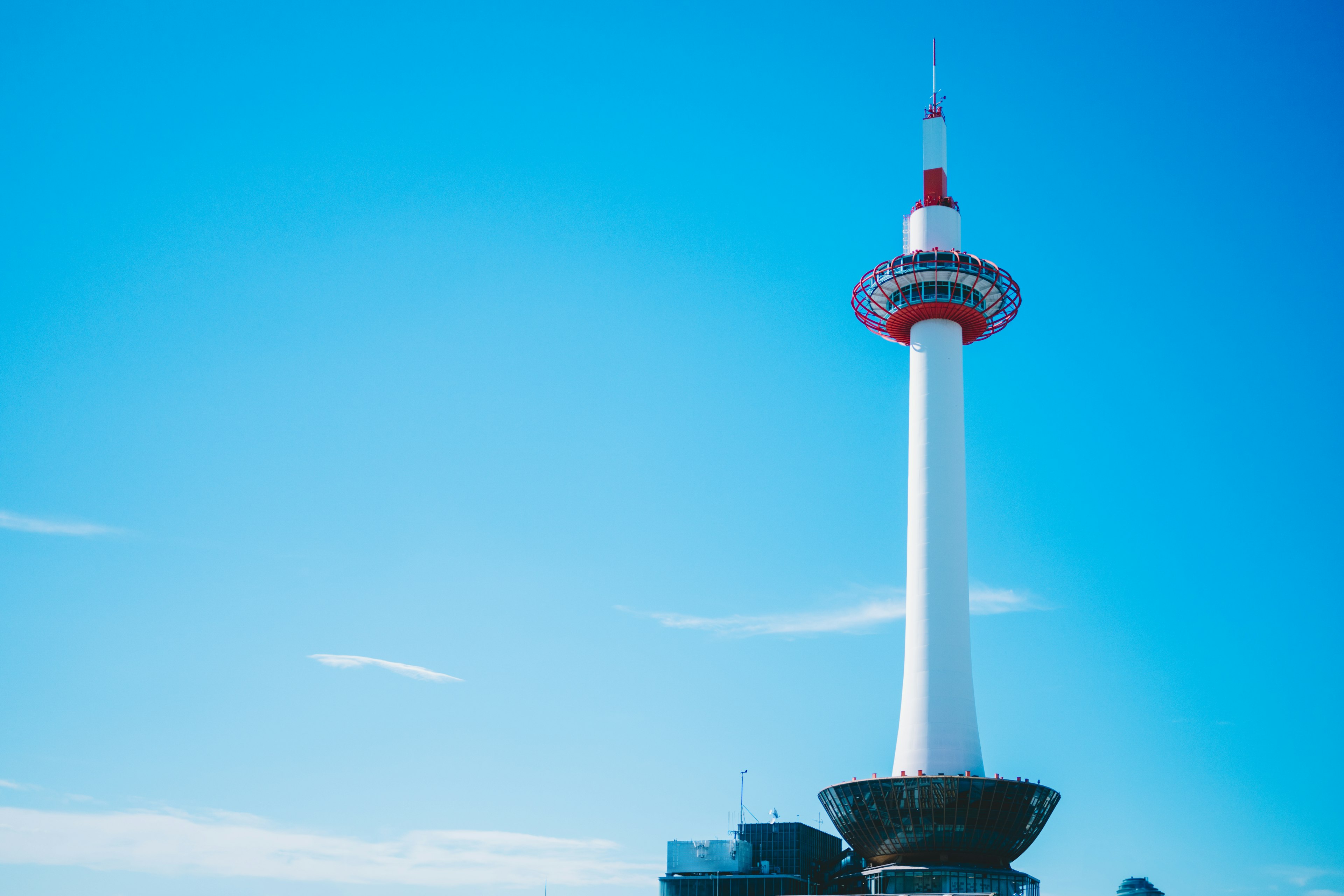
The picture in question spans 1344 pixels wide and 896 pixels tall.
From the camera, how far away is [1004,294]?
122312 millimetres

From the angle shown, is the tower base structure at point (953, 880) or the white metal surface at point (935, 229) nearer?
the tower base structure at point (953, 880)

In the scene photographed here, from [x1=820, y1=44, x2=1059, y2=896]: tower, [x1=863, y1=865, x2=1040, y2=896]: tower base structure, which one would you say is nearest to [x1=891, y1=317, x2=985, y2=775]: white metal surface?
[x1=820, y1=44, x2=1059, y2=896]: tower

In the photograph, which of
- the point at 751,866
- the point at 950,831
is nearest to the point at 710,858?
the point at 751,866

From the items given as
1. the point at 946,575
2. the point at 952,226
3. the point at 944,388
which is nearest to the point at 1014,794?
the point at 946,575

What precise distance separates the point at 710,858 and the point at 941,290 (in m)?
59.0

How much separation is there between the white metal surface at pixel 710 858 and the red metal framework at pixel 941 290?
177 ft

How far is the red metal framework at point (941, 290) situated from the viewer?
397 feet

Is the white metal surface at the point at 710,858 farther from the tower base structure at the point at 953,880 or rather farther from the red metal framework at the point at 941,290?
the red metal framework at the point at 941,290

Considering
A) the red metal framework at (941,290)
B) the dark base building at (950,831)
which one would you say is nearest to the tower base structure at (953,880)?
the dark base building at (950,831)

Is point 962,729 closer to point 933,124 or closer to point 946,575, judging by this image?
point 946,575

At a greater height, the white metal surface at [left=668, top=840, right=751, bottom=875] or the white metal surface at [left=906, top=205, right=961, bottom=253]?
the white metal surface at [left=906, top=205, right=961, bottom=253]

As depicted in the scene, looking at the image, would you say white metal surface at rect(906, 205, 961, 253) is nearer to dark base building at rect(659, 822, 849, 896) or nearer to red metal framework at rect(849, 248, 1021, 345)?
red metal framework at rect(849, 248, 1021, 345)

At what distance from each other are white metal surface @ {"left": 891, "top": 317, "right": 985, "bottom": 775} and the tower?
0.35 ft

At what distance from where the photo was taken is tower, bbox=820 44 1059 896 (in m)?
99.8
